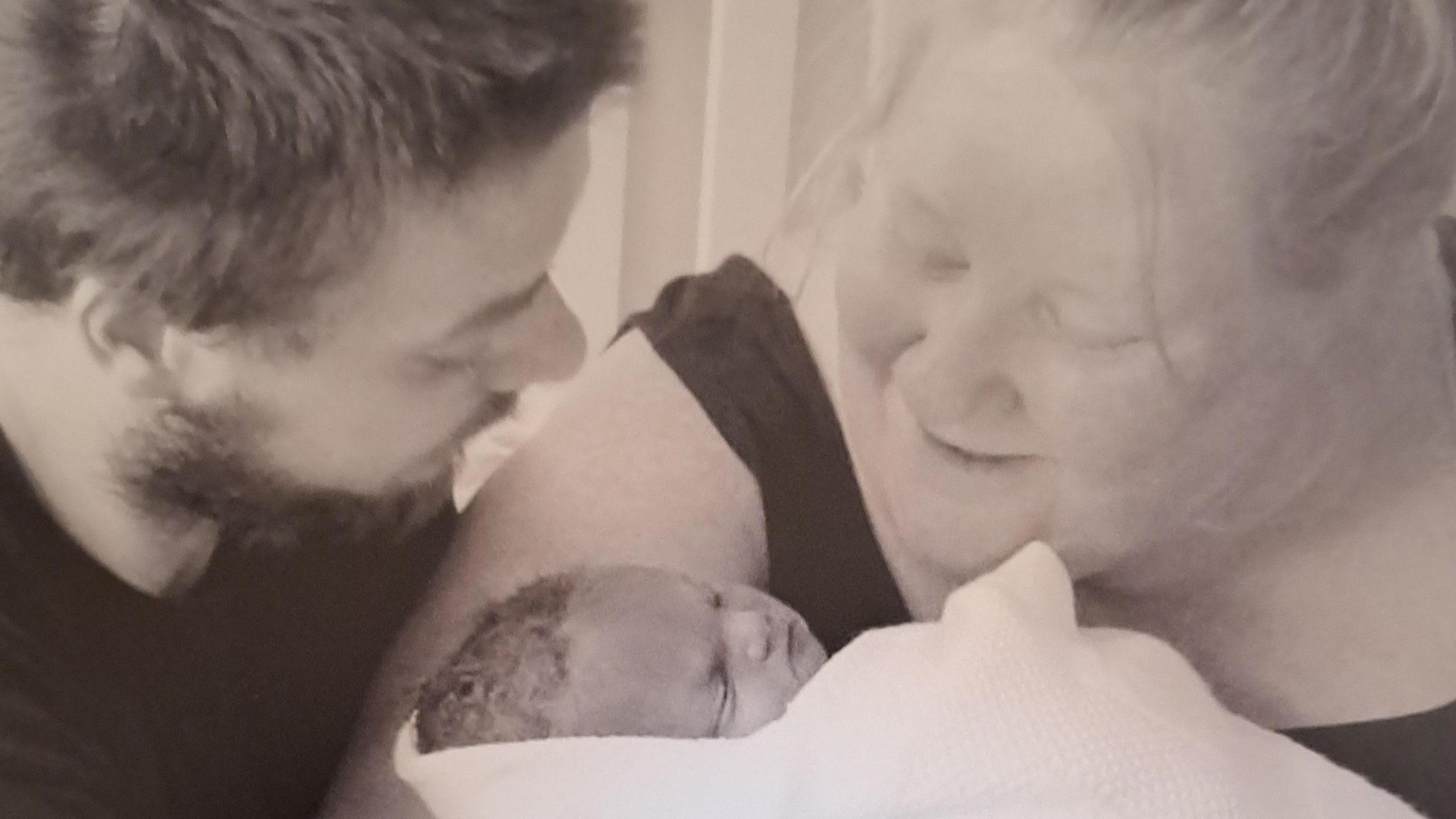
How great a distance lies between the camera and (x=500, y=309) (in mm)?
783

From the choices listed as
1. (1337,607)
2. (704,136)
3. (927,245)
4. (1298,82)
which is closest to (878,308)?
(927,245)

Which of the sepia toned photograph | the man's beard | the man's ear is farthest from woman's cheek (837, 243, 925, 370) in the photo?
the man's ear

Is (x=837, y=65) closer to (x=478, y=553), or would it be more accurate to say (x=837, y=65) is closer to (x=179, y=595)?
(x=478, y=553)

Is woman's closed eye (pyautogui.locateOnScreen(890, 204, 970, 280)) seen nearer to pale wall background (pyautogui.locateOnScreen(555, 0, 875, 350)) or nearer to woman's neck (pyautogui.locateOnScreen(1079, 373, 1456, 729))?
pale wall background (pyautogui.locateOnScreen(555, 0, 875, 350))

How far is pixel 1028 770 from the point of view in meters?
0.76

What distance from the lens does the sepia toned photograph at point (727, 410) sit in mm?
714

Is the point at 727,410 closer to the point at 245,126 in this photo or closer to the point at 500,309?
the point at 500,309

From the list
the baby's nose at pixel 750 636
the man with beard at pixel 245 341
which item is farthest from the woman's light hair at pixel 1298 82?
the baby's nose at pixel 750 636

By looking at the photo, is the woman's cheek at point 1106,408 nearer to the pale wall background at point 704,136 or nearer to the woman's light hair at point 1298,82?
the woman's light hair at point 1298,82

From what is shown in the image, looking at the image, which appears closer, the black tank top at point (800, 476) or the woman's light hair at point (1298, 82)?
the woman's light hair at point (1298, 82)

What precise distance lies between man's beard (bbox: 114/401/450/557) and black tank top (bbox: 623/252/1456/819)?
0.20 m

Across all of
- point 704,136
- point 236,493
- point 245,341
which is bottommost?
point 236,493

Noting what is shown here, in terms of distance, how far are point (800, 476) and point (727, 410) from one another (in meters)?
0.07

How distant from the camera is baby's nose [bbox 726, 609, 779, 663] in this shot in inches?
32.2
